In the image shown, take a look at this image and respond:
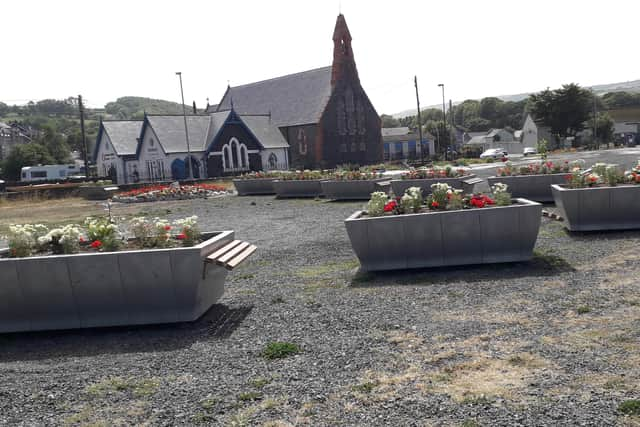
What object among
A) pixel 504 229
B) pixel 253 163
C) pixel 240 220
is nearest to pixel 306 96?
pixel 253 163

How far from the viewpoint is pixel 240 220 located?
2103cm

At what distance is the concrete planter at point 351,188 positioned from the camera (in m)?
25.2

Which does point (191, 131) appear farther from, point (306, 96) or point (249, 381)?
point (249, 381)

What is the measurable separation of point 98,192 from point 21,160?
6182cm

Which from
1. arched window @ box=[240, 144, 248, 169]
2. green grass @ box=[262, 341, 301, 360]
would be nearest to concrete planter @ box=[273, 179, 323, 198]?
green grass @ box=[262, 341, 301, 360]

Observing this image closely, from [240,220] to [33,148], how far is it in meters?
84.7

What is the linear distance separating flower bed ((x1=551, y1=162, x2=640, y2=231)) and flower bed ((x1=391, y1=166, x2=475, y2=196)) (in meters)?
7.68

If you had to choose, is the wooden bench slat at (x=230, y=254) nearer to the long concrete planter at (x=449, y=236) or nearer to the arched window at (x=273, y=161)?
the long concrete planter at (x=449, y=236)

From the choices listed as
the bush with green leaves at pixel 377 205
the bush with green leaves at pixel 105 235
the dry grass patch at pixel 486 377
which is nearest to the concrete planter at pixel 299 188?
the bush with green leaves at pixel 377 205

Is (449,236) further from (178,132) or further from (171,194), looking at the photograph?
(178,132)

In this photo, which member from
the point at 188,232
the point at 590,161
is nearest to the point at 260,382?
the point at 188,232

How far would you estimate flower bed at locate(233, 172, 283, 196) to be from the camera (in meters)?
33.3

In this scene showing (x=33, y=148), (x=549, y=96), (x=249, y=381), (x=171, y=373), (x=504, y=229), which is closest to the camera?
(x=249, y=381)

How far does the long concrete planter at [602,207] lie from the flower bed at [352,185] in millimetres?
11812
